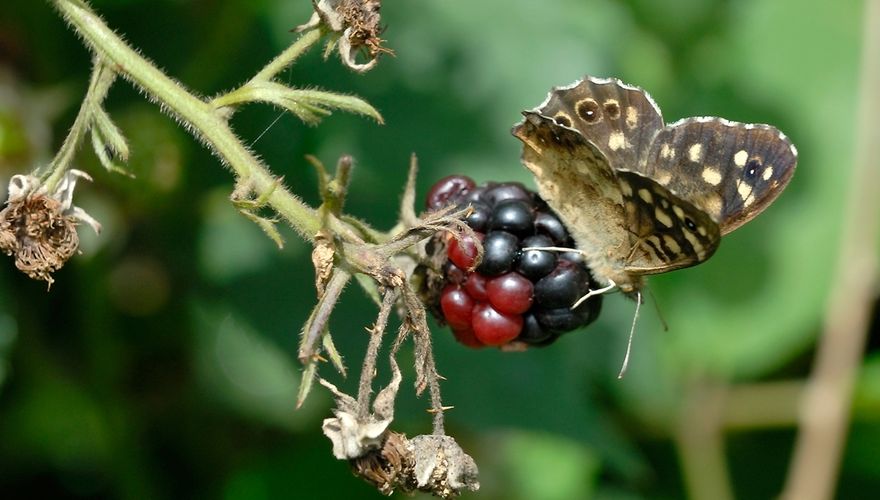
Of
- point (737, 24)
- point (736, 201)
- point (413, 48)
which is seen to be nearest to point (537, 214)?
point (736, 201)

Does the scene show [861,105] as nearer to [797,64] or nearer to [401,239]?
[797,64]

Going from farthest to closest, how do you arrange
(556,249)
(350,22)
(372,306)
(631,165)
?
(372,306)
(631,165)
(556,249)
(350,22)

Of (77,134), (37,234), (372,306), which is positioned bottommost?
(37,234)

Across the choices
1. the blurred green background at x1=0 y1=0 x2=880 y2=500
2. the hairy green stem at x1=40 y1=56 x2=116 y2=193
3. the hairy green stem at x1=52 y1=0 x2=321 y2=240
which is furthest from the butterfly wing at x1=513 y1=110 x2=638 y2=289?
the hairy green stem at x1=40 y1=56 x2=116 y2=193

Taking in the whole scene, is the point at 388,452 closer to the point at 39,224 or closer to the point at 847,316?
the point at 39,224

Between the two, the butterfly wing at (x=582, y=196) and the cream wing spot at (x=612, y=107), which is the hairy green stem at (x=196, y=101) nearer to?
the butterfly wing at (x=582, y=196)

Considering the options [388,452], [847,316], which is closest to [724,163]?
[388,452]

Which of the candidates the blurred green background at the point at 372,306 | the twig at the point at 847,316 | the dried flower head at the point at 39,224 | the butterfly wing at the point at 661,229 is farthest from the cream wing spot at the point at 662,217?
the twig at the point at 847,316
